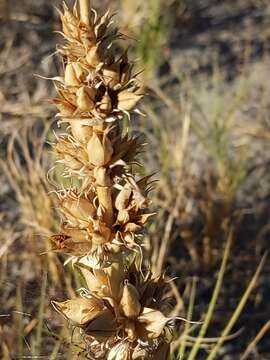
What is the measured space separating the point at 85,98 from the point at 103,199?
0.13 metres

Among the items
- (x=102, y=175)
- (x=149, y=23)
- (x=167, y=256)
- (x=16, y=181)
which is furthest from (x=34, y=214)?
(x=102, y=175)

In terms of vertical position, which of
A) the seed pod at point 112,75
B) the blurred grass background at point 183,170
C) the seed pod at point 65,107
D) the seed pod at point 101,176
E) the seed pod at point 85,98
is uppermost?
the seed pod at point 112,75

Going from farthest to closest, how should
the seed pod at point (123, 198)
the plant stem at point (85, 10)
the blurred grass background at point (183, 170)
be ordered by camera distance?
the blurred grass background at point (183, 170)
the seed pod at point (123, 198)
the plant stem at point (85, 10)

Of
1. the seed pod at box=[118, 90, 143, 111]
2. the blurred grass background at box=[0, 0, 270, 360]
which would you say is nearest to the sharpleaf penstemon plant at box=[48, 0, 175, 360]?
the seed pod at box=[118, 90, 143, 111]

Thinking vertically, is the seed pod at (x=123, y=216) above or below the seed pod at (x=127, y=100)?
below

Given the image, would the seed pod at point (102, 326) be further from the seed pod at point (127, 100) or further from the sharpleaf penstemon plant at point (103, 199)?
the seed pod at point (127, 100)

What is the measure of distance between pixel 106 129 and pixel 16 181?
4.21ft

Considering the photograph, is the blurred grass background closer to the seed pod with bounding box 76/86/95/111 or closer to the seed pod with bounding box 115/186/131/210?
the seed pod with bounding box 115/186/131/210

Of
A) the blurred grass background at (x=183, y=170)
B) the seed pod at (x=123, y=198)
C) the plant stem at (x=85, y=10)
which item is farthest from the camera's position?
the blurred grass background at (x=183, y=170)

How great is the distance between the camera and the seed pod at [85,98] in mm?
631

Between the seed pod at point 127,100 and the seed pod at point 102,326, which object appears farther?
the seed pod at point 102,326

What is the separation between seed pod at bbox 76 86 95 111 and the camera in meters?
0.63

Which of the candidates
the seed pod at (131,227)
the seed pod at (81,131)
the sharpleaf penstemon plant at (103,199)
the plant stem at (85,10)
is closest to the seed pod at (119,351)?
the sharpleaf penstemon plant at (103,199)

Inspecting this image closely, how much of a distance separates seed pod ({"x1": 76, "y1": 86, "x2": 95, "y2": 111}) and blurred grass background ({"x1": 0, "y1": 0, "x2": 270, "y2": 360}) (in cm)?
41
